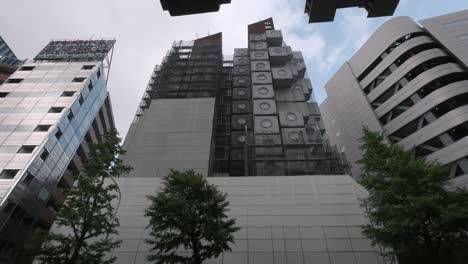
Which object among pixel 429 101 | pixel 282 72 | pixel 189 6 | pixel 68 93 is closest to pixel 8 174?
pixel 68 93

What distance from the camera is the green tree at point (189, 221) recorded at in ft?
42.1

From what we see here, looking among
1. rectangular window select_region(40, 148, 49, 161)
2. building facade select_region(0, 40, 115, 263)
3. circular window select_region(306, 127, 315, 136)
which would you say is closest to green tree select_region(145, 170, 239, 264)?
circular window select_region(306, 127, 315, 136)

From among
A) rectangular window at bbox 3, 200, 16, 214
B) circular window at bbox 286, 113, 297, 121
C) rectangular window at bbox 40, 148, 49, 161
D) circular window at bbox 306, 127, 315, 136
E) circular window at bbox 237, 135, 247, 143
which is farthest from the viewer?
rectangular window at bbox 40, 148, 49, 161

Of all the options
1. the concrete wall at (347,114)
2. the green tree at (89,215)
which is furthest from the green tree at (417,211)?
the concrete wall at (347,114)

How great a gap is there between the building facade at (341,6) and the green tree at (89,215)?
46.5 ft

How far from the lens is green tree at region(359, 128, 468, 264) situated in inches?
482

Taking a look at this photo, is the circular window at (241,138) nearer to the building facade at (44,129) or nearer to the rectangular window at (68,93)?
the building facade at (44,129)

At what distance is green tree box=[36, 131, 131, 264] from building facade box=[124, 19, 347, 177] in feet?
26.7

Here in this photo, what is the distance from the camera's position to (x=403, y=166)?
47.1 feet

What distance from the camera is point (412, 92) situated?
114 feet

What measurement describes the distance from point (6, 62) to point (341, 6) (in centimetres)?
9138

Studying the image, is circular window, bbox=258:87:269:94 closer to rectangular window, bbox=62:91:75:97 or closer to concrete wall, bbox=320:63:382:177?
concrete wall, bbox=320:63:382:177

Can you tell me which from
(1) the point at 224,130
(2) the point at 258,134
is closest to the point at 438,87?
(2) the point at 258,134

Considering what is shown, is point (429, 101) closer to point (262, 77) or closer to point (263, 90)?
point (263, 90)
